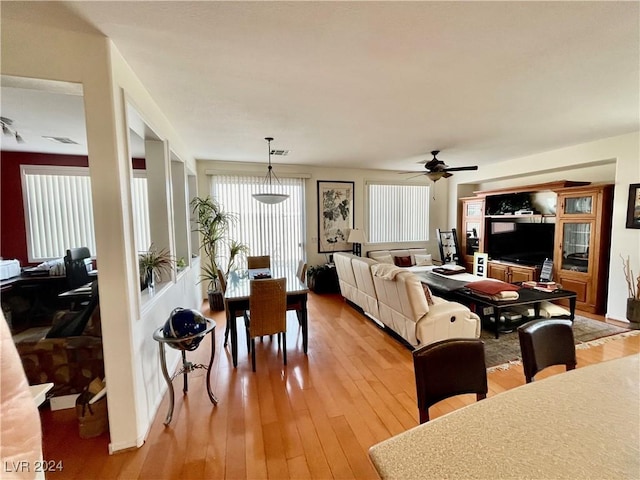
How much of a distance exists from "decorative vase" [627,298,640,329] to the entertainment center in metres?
0.45

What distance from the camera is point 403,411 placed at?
2123mm

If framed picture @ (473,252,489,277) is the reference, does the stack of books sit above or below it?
below

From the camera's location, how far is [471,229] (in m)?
6.16

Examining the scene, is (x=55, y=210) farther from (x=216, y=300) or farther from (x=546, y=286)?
(x=546, y=286)

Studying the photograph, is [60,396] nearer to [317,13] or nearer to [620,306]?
[317,13]

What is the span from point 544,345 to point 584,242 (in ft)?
13.8

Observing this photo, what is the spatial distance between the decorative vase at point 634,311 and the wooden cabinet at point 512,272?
1.24m

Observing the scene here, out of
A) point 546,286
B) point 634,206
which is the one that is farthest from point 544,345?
point 634,206

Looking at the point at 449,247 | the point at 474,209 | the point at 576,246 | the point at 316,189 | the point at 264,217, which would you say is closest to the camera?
the point at 576,246

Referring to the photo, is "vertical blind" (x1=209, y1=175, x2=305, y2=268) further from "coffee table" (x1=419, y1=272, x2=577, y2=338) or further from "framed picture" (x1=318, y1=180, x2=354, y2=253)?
"coffee table" (x1=419, y1=272, x2=577, y2=338)

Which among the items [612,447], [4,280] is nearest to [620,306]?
[612,447]

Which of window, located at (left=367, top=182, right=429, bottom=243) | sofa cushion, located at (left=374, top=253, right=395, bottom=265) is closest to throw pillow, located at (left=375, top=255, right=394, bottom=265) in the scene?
sofa cushion, located at (left=374, top=253, right=395, bottom=265)

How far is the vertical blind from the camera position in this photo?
16.9 feet

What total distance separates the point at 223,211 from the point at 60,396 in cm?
A: 343
